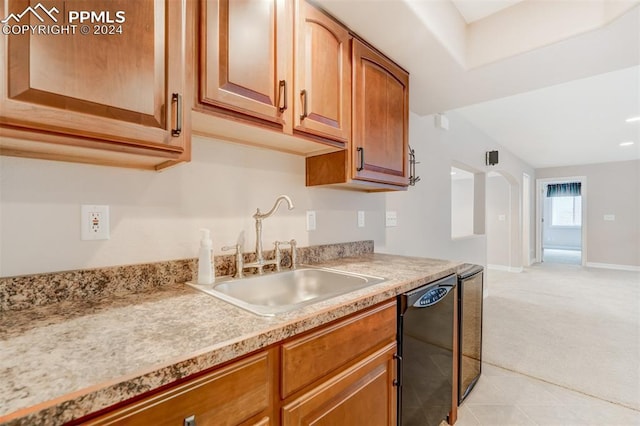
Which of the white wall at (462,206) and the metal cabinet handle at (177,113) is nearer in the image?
the metal cabinet handle at (177,113)

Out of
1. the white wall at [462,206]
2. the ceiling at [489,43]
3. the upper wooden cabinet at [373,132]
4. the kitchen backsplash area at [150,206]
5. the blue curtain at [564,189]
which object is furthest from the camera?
the blue curtain at [564,189]

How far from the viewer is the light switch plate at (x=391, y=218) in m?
2.41

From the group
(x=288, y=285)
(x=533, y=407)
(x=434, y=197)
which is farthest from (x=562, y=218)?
(x=288, y=285)

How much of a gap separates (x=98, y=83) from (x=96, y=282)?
66 centimetres

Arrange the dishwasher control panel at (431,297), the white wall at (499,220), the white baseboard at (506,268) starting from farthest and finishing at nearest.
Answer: the white wall at (499,220)
the white baseboard at (506,268)
the dishwasher control panel at (431,297)

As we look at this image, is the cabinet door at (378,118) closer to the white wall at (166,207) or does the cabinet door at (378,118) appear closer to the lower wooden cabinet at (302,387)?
the white wall at (166,207)

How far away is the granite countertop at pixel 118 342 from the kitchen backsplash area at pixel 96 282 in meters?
0.03

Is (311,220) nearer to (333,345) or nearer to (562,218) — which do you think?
(333,345)

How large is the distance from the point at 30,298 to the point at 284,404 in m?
0.84

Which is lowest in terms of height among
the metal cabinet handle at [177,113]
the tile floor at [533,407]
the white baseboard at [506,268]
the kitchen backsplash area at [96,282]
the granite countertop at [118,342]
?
the tile floor at [533,407]

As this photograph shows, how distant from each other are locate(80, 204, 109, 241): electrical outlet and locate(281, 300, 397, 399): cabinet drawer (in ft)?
2.58

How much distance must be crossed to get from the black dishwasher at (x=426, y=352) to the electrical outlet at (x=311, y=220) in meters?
0.73

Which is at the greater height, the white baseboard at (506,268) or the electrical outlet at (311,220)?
the electrical outlet at (311,220)

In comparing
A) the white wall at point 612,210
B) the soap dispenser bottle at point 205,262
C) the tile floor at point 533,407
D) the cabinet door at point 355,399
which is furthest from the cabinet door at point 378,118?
the white wall at point 612,210
